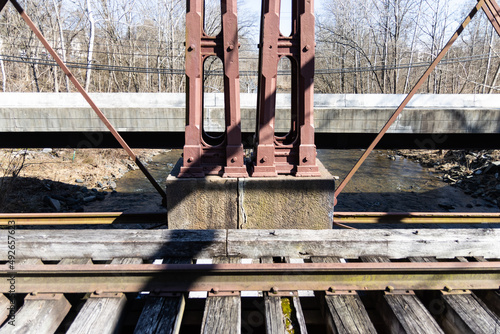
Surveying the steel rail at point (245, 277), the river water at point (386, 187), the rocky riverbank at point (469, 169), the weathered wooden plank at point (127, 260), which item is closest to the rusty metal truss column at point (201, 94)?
the weathered wooden plank at point (127, 260)

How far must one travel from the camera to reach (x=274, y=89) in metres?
3.59

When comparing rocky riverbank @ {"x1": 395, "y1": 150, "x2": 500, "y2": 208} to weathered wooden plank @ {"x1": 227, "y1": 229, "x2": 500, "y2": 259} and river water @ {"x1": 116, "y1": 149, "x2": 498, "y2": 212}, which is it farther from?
weathered wooden plank @ {"x1": 227, "y1": 229, "x2": 500, "y2": 259}

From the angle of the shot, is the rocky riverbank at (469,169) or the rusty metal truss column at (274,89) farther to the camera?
the rocky riverbank at (469,169)

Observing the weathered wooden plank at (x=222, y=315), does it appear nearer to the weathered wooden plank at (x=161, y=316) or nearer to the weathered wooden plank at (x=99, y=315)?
the weathered wooden plank at (x=161, y=316)

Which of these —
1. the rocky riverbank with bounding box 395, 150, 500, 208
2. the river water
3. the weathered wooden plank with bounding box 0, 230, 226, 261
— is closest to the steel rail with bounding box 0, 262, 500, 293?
the weathered wooden plank with bounding box 0, 230, 226, 261

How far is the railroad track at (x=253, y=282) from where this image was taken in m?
2.03

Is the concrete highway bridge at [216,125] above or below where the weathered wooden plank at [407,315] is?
above

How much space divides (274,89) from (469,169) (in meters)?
17.0

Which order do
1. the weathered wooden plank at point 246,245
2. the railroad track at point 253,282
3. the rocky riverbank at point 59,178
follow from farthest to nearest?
the rocky riverbank at point 59,178, the weathered wooden plank at point 246,245, the railroad track at point 253,282

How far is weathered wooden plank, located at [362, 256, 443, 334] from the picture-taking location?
1938 mm

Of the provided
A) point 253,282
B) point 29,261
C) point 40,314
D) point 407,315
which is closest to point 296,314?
point 253,282

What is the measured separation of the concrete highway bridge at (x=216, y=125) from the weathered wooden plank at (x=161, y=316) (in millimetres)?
6093

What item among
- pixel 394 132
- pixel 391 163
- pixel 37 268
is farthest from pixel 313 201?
pixel 391 163

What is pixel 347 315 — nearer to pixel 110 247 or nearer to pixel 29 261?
pixel 110 247
